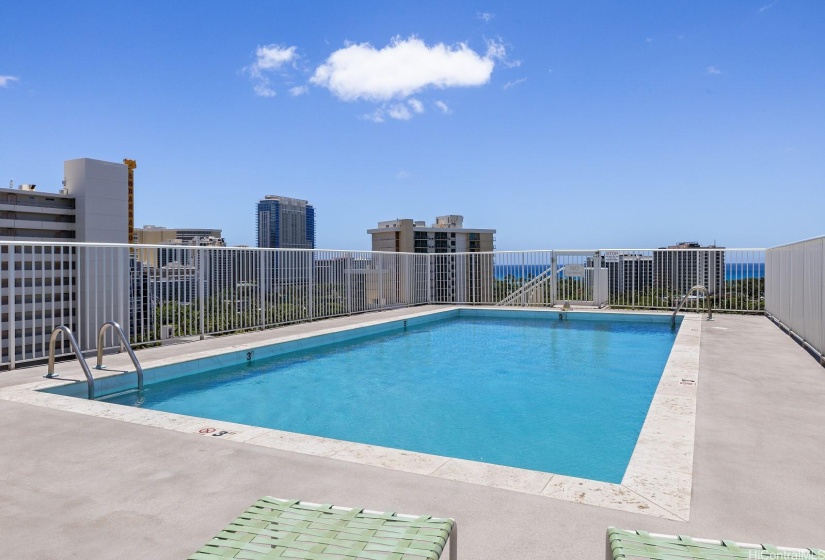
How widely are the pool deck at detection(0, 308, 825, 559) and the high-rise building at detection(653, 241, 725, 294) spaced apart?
25.5ft

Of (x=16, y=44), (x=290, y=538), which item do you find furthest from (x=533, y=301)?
(x=16, y=44)

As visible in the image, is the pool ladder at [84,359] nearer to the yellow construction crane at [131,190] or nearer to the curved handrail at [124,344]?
the curved handrail at [124,344]

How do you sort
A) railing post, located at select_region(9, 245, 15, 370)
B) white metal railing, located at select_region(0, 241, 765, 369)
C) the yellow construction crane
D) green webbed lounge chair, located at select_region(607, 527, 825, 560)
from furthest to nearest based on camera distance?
the yellow construction crane
white metal railing, located at select_region(0, 241, 765, 369)
railing post, located at select_region(9, 245, 15, 370)
green webbed lounge chair, located at select_region(607, 527, 825, 560)

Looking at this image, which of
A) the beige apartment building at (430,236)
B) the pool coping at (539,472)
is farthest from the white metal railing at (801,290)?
the beige apartment building at (430,236)

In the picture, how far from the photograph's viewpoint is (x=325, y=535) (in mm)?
1387

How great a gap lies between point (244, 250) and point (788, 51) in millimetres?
11927

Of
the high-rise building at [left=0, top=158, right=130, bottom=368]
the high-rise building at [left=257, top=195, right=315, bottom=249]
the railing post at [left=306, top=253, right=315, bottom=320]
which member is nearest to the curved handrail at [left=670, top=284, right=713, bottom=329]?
the railing post at [left=306, top=253, right=315, bottom=320]

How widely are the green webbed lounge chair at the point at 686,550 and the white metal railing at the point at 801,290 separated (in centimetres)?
501

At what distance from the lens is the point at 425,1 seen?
37.2 ft

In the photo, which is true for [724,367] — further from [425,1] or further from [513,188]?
[513,188]

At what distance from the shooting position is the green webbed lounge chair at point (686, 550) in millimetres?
1266

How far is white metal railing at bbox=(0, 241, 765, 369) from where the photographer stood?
18.3ft

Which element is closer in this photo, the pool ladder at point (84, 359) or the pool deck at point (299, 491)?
the pool deck at point (299, 491)

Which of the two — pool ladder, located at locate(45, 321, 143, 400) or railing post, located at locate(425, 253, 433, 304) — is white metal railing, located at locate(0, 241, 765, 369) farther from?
pool ladder, located at locate(45, 321, 143, 400)
